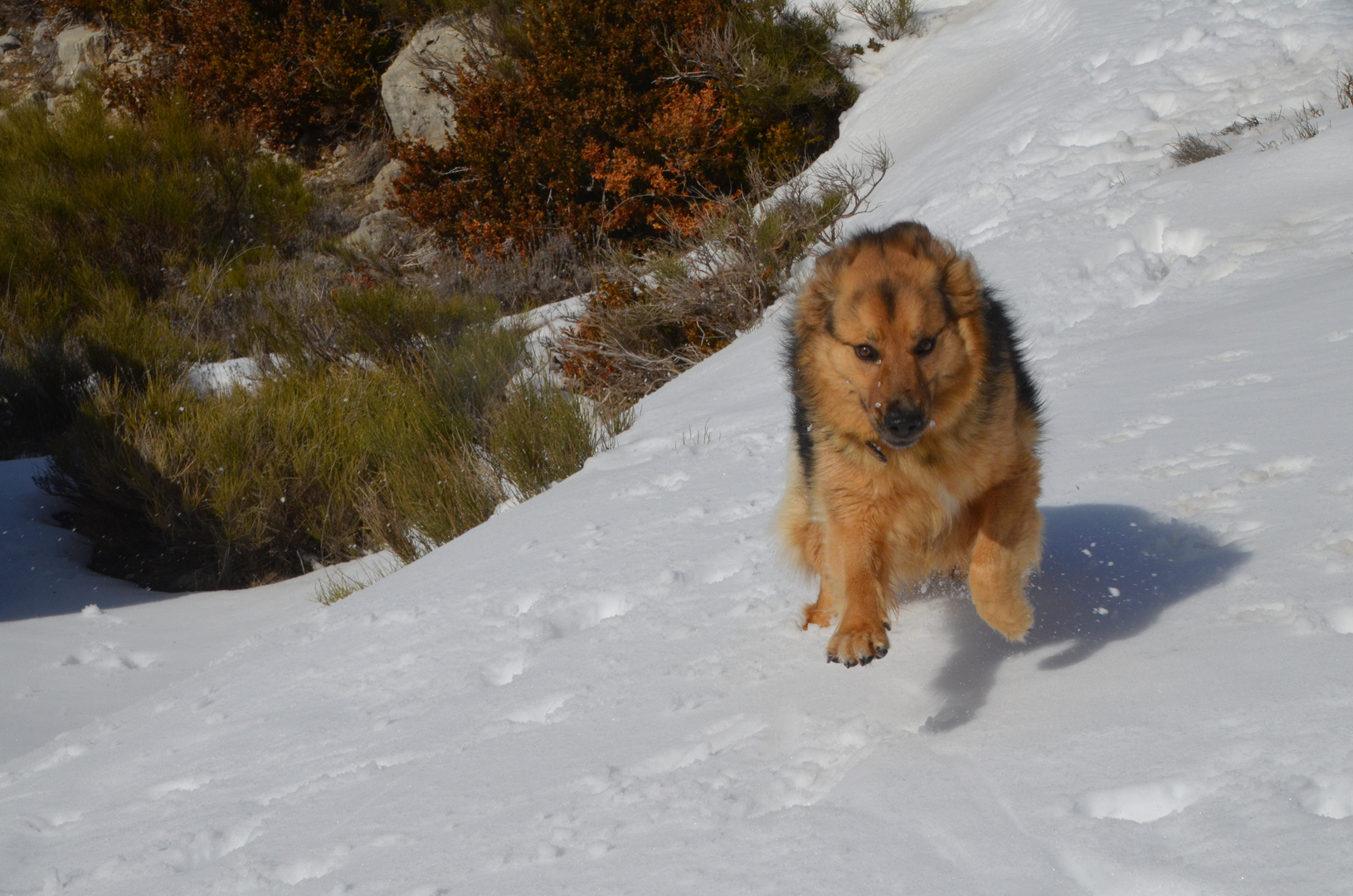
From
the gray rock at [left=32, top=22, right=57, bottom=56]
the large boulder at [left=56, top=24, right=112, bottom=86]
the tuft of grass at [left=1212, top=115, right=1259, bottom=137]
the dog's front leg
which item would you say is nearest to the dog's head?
the dog's front leg

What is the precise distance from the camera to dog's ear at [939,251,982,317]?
107 inches

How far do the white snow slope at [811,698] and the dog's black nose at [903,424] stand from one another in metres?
0.66

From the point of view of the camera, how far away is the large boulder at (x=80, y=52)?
17.6m

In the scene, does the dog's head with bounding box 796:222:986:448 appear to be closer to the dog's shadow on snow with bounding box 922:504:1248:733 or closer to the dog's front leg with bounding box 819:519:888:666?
the dog's front leg with bounding box 819:519:888:666

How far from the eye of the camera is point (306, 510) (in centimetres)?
714

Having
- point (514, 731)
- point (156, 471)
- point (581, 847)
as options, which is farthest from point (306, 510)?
point (581, 847)

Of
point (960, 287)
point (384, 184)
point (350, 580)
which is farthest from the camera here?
point (384, 184)

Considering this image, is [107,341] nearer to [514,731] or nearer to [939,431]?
[514,731]

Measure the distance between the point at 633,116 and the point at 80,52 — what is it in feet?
39.2

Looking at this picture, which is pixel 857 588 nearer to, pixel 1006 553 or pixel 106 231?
pixel 1006 553

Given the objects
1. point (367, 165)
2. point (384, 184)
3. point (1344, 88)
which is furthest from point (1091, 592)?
point (367, 165)

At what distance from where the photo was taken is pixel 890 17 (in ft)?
41.4

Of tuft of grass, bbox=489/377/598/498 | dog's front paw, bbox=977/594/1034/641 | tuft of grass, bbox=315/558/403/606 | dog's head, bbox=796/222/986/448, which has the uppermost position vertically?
dog's head, bbox=796/222/986/448

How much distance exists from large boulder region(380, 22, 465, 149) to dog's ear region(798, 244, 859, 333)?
40.2 ft
